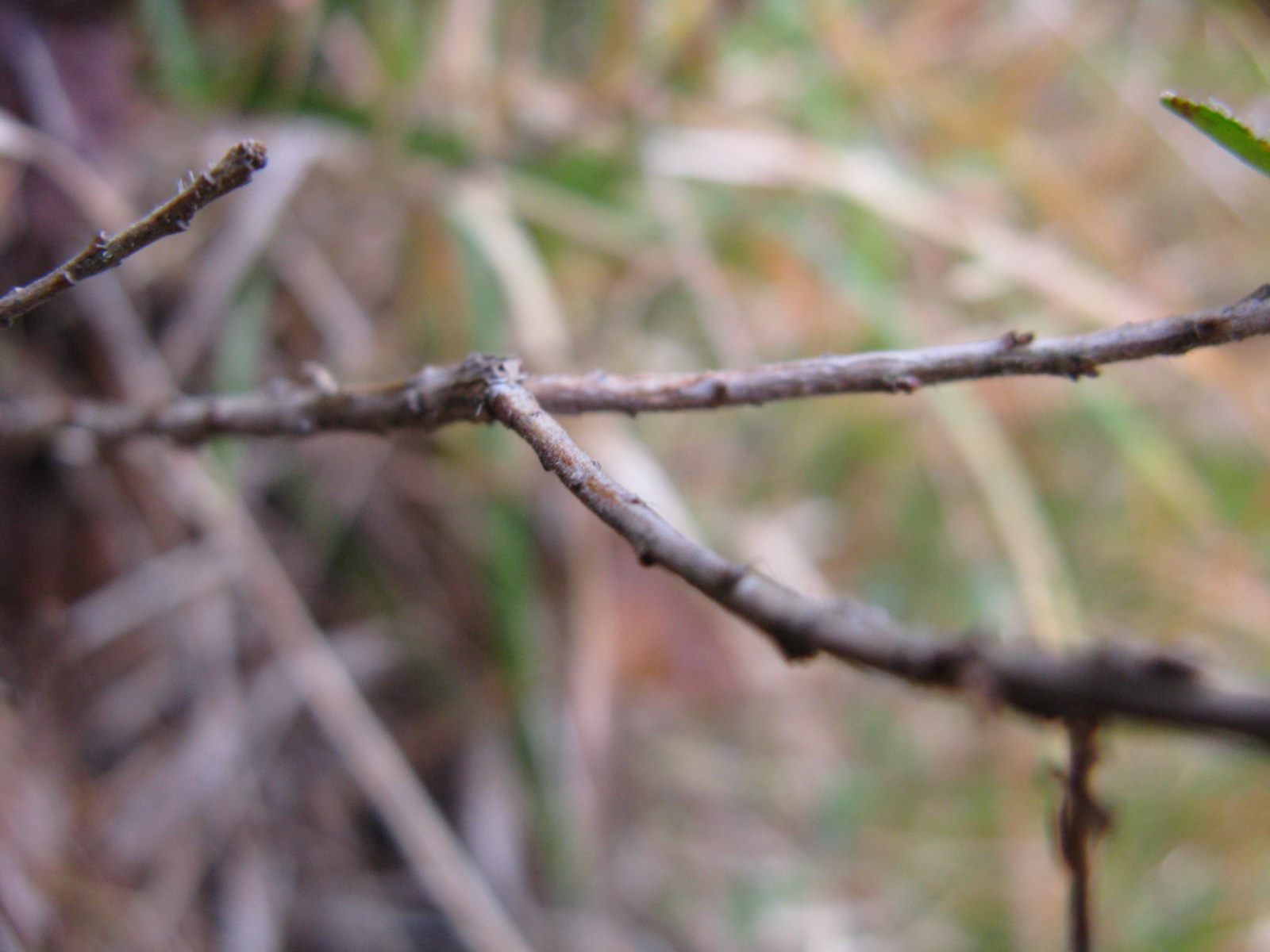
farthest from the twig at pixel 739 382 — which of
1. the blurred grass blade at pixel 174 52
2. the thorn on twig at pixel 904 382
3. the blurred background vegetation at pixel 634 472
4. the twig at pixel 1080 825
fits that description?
the blurred grass blade at pixel 174 52

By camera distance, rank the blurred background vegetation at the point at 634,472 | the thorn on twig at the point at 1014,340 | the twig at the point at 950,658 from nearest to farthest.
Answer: the twig at the point at 950,658, the thorn on twig at the point at 1014,340, the blurred background vegetation at the point at 634,472

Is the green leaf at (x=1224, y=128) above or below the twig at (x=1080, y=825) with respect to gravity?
above

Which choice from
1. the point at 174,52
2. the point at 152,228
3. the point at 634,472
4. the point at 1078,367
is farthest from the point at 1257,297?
the point at 174,52

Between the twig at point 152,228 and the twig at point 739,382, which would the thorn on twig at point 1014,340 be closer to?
the twig at point 739,382

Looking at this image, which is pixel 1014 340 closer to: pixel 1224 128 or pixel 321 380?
pixel 1224 128

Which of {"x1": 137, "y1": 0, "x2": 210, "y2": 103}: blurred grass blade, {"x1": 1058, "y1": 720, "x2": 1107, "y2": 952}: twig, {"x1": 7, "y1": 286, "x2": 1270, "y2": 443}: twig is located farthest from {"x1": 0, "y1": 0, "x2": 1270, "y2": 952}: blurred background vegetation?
{"x1": 1058, "y1": 720, "x2": 1107, "y2": 952}: twig

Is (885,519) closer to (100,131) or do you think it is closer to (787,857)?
(787,857)
